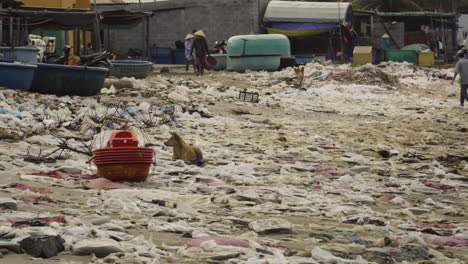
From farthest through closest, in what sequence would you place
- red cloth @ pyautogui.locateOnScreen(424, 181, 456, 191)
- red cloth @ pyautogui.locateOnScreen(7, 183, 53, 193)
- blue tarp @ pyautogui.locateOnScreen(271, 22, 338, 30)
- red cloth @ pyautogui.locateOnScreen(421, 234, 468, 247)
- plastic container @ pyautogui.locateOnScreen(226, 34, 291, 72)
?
blue tarp @ pyautogui.locateOnScreen(271, 22, 338, 30)
plastic container @ pyautogui.locateOnScreen(226, 34, 291, 72)
red cloth @ pyautogui.locateOnScreen(424, 181, 456, 191)
red cloth @ pyautogui.locateOnScreen(7, 183, 53, 193)
red cloth @ pyautogui.locateOnScreen(421, 234, 468, 247)

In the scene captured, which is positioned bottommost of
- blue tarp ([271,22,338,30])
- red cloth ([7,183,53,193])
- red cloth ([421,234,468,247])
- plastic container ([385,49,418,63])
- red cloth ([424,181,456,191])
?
red cloth ([424,181,456,191])

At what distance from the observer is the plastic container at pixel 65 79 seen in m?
13.6

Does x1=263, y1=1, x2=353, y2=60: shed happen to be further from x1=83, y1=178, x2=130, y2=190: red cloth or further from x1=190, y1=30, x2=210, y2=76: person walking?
x1=83, y1=178, x2=130, y2=190: red cloth

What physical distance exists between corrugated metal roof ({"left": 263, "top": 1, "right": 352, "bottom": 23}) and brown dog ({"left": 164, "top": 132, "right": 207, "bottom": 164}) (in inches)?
1031

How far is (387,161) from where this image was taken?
9.39m

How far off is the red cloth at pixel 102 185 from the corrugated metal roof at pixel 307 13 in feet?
91.9

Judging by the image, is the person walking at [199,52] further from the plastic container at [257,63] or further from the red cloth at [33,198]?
the red cloth at [33,198]

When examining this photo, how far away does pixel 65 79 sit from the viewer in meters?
13.7

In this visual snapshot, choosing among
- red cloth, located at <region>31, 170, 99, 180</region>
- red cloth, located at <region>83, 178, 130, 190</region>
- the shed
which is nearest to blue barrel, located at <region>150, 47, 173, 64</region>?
the shed

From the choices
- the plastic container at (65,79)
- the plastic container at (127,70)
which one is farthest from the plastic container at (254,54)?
the plastic container at (65,79)

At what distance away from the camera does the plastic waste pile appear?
14.8 ft

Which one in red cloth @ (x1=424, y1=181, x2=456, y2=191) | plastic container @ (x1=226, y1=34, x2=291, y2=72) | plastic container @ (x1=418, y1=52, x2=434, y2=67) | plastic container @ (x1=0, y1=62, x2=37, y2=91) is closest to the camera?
red cloth @ (x1=424, y1=181, x2=456, y2=191)

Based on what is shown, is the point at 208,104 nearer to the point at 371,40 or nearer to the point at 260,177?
the point at 260,177

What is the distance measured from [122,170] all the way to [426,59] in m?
26.6
